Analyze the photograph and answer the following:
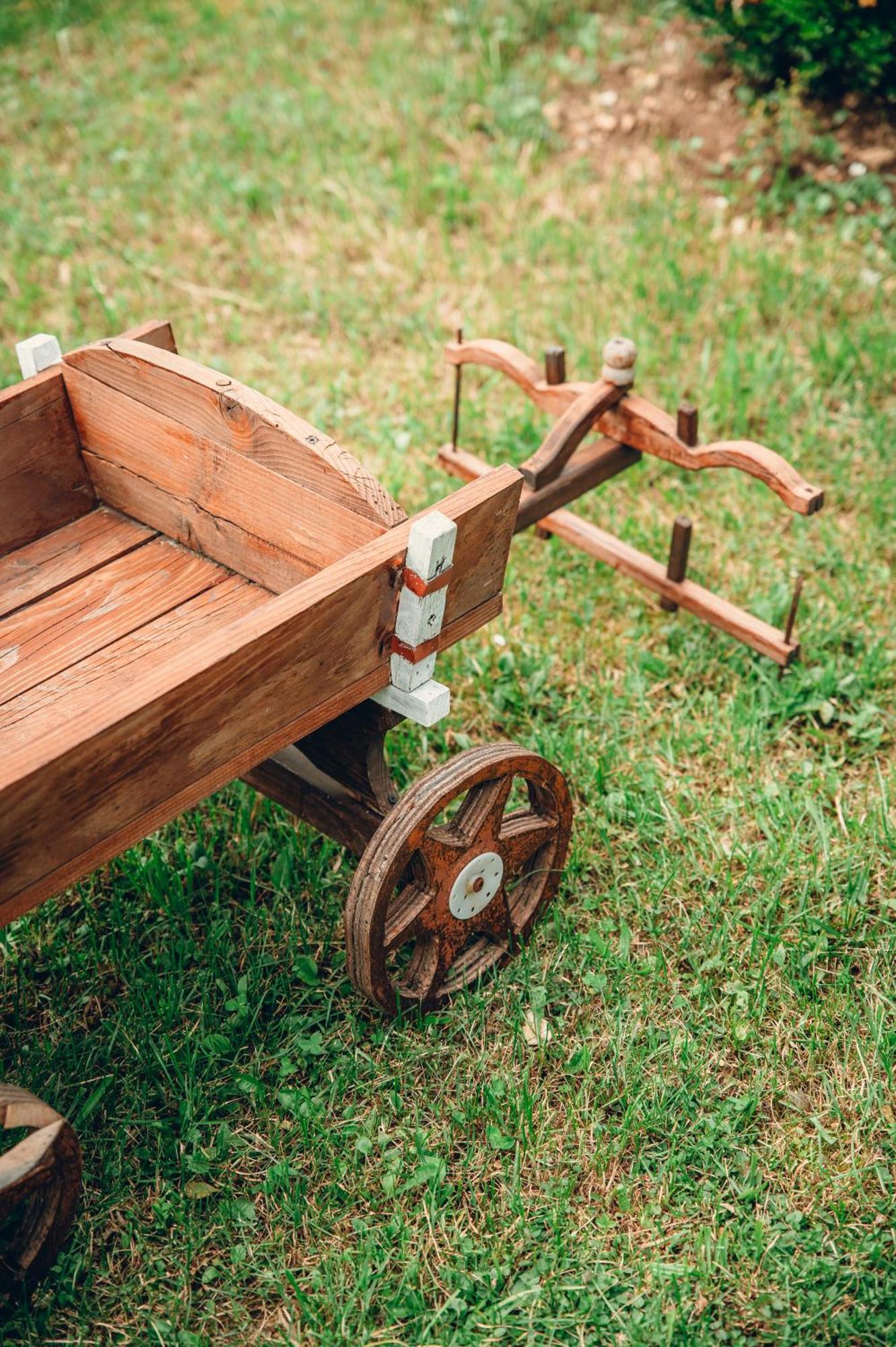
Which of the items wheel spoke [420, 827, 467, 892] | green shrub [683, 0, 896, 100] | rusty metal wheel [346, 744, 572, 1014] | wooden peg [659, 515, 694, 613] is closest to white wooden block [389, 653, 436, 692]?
rusty metal wheel [346, 744, 572, 1014]

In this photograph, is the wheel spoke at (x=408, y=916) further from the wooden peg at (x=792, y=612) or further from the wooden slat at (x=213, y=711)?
the wooden peg at (x=792, y=612)

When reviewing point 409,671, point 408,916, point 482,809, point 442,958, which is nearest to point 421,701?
point 409,671

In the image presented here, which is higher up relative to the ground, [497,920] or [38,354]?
[38,354]

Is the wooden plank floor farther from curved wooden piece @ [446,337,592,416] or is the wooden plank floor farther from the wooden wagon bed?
curved wooden piece @ [446,337,592,416]

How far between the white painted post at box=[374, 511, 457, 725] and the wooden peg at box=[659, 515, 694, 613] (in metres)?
1.12

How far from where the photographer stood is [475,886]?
91.2 inches

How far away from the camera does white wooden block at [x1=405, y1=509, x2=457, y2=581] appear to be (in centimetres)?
196

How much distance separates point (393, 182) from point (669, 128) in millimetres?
1127

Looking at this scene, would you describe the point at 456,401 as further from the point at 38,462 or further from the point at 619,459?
the point at 38,462

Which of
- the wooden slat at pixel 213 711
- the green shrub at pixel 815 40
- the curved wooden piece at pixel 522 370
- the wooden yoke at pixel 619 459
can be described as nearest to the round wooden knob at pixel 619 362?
the wooden yoke at pixel 619 459

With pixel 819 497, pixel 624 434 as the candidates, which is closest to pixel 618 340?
pixel 624 434

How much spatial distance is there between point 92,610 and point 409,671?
68 cm

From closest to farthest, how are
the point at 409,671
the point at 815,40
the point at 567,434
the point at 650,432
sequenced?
the point at 409,671, the point at 567,434, the point at 650,432, the point at 815,40

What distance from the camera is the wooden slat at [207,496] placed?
2.22m
